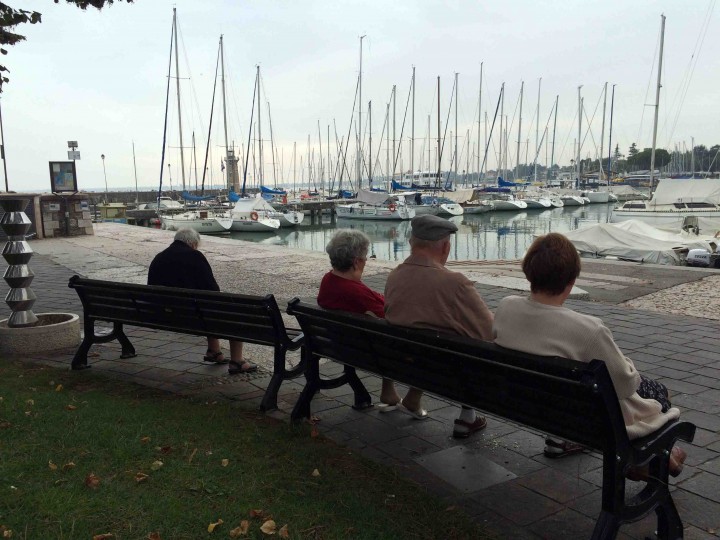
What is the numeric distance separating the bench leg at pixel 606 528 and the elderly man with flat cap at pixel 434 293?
1.29 m

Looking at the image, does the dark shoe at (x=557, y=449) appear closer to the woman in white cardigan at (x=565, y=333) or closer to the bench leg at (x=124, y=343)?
the woman in white cardigan at (x=565, y=333)

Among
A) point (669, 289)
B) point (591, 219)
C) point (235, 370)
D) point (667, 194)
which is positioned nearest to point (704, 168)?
point (591, 219)

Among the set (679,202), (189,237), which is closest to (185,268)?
(189,237)

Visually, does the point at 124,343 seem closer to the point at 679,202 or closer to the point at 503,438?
the point at 503,438

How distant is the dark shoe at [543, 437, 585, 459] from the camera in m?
3.64

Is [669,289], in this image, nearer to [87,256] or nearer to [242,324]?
[242,324]

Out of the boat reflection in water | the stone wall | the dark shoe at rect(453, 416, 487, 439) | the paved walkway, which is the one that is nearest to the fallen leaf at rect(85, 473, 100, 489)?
the paved walkway

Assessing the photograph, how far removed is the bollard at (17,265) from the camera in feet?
19.7

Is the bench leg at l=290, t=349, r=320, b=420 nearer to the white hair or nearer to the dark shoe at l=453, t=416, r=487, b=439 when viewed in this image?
the dark shoe at l=453, t=416, r=487, b=439

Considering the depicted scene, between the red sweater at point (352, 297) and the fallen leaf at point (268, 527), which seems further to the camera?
the red sweater at point (352, 297)

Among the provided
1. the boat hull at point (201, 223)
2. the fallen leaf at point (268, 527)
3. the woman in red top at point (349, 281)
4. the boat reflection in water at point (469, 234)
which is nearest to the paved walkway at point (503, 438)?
the woman in red top at point (349, 281)

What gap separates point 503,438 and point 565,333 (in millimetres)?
1405

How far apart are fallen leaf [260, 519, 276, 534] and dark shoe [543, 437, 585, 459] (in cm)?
169

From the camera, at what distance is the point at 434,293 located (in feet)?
11.9
